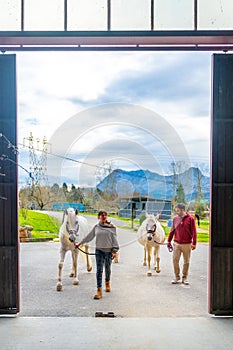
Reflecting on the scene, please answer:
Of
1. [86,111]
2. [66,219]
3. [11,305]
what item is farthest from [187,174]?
[11,305]

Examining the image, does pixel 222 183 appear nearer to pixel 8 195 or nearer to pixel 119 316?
pixel 119 316

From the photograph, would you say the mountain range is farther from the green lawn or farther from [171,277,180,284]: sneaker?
[171,277,180,284]: sneaker

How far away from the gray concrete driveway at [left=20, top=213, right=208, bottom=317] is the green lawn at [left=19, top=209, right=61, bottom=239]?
1.50 m

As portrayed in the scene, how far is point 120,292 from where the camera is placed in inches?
209

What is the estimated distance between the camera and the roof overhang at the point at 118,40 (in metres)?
3.79

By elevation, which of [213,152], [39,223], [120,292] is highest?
[213,152]

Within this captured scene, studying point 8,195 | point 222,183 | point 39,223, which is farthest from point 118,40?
point 39,223

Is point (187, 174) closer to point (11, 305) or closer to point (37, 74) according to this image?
point (37, 74)

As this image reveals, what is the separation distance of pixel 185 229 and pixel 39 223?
18.6 feet

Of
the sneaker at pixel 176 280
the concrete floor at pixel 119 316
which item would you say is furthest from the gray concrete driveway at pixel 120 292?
the sneaker at pixel 176 280

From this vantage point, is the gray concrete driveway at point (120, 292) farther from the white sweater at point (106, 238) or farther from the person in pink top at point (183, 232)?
the white sweater at point (106, 238)

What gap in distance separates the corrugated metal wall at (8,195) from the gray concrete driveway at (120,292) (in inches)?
13.8

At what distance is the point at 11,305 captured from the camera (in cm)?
413

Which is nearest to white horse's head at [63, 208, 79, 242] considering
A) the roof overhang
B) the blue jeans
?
the blue jeans
